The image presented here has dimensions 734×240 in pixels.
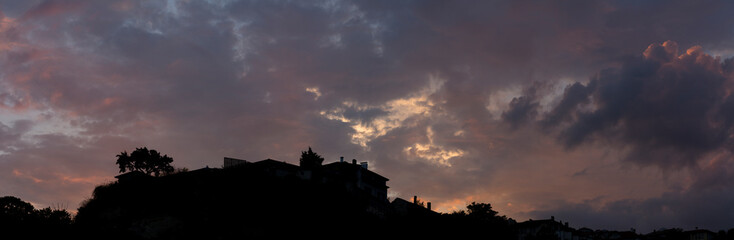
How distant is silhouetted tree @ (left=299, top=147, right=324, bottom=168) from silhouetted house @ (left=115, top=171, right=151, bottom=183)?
23250 millimetres

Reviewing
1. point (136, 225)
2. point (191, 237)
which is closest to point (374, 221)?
point (191, 237)

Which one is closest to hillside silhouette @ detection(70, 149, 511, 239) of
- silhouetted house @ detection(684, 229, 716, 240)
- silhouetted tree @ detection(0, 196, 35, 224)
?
silhouetted tree @ detection(0, 196, 35, 224)

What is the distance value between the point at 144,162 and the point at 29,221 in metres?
17.7

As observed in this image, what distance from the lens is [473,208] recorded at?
108 meters

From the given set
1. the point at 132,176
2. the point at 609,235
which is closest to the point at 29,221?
the point at 132,176

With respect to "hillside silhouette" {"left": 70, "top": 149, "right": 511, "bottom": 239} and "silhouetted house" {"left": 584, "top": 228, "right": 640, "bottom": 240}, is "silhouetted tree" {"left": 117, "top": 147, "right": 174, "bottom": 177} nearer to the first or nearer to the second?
"hillside silhouette" {"left": 70, "top": 149, "right": 511, "bottom": 239}

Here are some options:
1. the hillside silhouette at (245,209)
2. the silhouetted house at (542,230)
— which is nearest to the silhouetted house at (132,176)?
the hillside silhouette at (245,209)

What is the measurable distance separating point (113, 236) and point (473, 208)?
2628 inches

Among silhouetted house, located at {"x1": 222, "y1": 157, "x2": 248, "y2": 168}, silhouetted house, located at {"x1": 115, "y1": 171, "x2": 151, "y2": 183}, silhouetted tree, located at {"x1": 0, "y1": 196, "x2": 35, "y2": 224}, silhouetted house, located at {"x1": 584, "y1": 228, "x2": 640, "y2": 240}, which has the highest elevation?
silhouetted house, located at {"x1": 222, "y1": 157, "x2": 248, "y2": 168}

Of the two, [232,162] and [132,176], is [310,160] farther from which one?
[132,176]

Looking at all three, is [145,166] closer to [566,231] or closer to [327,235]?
[327,235]

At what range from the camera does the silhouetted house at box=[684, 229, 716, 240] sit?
141000 millimetres

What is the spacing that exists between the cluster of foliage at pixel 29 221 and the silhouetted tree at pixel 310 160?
33471 mm

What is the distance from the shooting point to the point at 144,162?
86.1 meters
